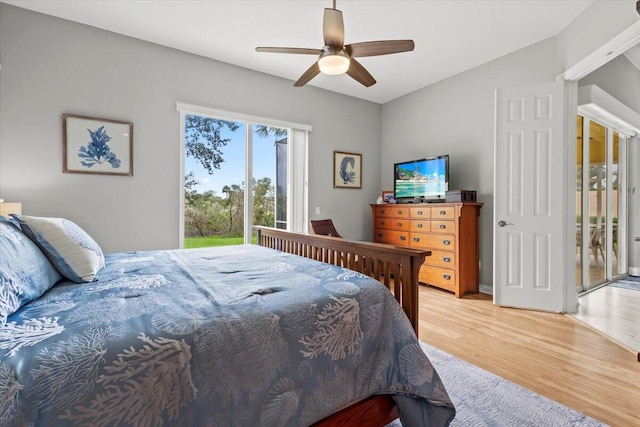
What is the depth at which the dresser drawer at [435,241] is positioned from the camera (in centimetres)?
371

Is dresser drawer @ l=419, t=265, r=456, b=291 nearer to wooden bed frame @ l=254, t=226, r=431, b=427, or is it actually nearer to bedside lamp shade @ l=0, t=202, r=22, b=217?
wooden bed frame @ l=254, t=226, r=431, b=427

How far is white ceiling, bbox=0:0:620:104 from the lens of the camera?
8.97ft

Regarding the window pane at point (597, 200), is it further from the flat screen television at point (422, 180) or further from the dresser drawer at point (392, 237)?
the dresser drawer at point (392, 237)

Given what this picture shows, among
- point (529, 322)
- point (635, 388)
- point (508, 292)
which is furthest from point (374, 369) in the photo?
point (508, 292)

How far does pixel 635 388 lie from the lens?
5.89ft

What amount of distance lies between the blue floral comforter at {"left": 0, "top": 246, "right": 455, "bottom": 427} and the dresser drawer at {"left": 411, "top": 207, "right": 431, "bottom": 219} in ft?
8.66

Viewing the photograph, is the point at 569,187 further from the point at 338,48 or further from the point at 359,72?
the point at 338,48

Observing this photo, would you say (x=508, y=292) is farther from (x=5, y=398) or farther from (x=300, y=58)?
(x=5, y=398)

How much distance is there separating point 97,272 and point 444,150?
4175 mm

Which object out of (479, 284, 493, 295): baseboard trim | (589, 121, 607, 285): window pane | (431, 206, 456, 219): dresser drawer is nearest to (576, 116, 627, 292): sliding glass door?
(589, 121, 607, 285): window pane

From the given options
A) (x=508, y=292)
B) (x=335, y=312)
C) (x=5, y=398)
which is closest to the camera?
(x=5, y=398)

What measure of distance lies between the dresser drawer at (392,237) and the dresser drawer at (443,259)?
0.47m

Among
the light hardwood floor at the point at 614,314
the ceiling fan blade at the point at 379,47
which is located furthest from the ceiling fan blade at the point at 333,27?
the light hardwood floor at the point at 614,314

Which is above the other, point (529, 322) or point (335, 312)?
point (335, 312)
